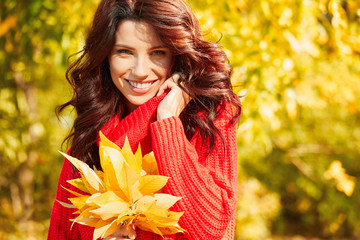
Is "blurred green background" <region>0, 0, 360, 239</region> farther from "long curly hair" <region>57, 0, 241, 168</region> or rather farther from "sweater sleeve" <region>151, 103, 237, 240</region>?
"sweater sleeve" <region>151, 103, 237, 240</region>

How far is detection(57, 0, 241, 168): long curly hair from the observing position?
158cm

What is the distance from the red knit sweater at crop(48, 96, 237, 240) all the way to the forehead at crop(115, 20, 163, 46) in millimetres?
191

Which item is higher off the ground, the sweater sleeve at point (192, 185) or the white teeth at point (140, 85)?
the white teeth at point (140, 85)

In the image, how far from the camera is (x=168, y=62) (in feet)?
5.42

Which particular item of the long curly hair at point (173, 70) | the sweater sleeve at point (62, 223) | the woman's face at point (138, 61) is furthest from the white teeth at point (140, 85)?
the sweater sleeve at point (62, 223)

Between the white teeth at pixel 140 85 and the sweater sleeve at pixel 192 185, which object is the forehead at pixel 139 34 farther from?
the sweater sleeve at pixel 192 185

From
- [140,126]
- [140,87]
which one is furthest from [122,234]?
[140,87]

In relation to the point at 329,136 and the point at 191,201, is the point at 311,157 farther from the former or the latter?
the point at 191,201

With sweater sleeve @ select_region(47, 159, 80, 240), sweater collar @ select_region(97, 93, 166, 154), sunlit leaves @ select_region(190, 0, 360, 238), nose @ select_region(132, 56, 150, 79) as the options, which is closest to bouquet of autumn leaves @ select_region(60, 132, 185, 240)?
sweater collar @ select_region(97, 93, 166, 154)

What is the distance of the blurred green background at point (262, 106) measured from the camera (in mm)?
2611

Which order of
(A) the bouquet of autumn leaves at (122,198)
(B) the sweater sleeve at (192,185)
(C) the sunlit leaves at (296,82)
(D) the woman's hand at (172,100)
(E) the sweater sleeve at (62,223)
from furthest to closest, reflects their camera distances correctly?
(C) the sunlit leaves at (296,82), (E) the sweater sleeve at (62,223), (D) the woman's hand at (172,100), (B) the sweater sleeve at (192,185), (A) the bouquet of autumn leaves at (122,198)

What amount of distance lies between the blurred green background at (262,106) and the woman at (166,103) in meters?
0.58

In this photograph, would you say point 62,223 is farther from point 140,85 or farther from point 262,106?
point 262,106

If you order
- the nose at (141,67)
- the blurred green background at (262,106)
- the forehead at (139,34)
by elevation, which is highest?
the forehead at (139,34)
